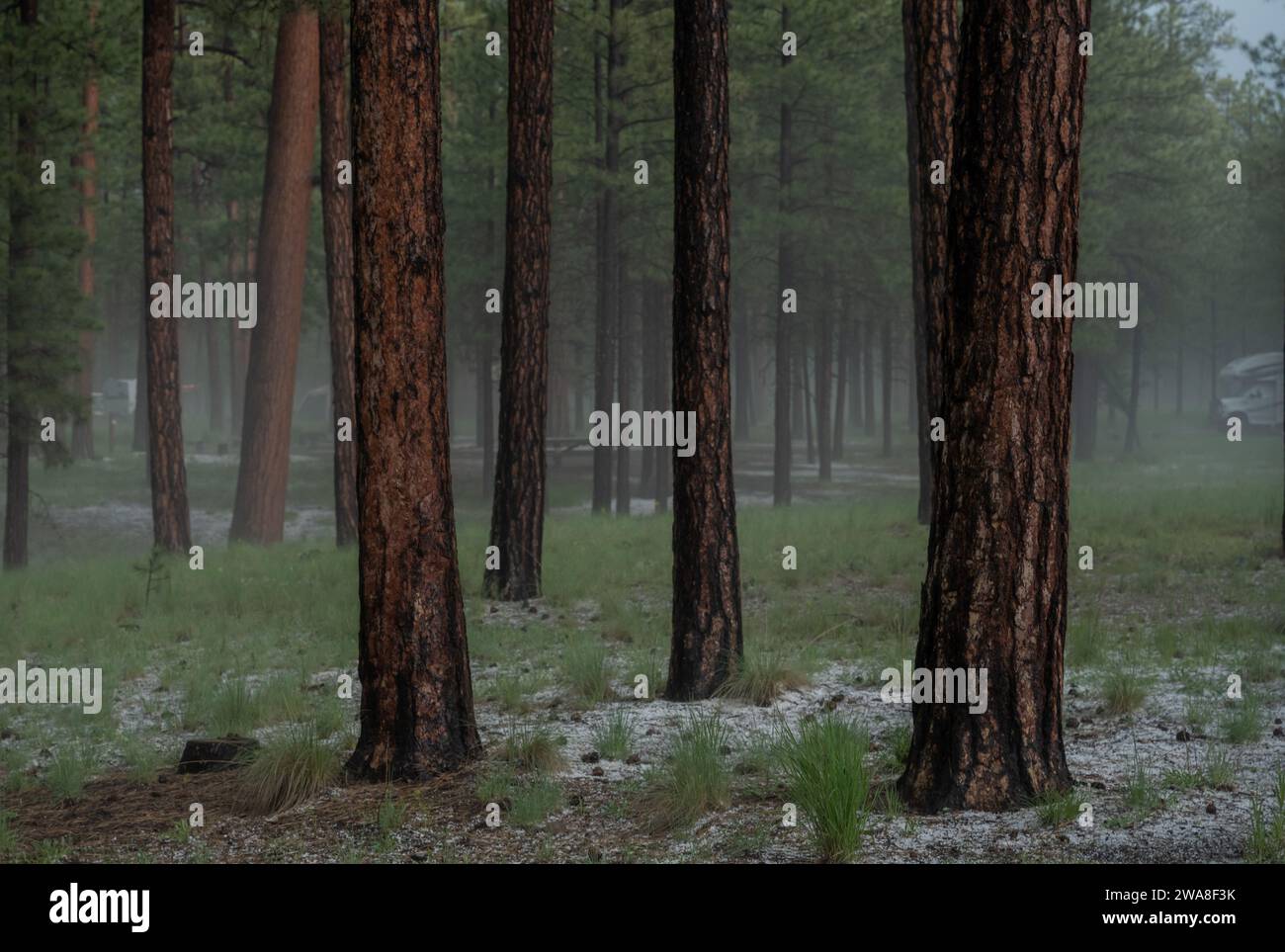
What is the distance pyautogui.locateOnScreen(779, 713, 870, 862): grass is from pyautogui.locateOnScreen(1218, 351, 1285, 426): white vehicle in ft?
167

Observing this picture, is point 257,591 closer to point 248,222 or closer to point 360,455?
point 360,455

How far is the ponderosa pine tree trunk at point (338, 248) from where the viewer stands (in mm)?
17891

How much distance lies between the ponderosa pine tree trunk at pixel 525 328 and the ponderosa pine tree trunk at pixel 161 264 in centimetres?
563

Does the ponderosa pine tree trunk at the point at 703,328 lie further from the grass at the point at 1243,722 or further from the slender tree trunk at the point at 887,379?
the slender tree trunk at the point at 887,379

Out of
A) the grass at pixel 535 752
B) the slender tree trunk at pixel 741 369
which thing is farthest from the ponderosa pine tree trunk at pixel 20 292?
→ the slender tree trunk at pixel 741 369

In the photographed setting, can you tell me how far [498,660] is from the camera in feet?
36.3

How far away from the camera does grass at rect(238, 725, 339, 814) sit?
6.73 meters

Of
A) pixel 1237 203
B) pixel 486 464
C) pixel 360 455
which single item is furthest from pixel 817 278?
pixel 360 455

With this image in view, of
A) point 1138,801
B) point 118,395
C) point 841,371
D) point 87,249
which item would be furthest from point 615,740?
point 118,395

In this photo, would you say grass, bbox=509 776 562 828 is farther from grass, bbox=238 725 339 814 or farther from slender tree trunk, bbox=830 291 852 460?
slender tree trunk, bbox=830 291 852 460

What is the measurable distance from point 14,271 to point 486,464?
1415 centimetres

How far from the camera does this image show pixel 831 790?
5723 mm

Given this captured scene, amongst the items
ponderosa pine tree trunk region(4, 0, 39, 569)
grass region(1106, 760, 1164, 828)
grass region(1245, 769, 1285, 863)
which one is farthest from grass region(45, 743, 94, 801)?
ponderosa pine tree trunk region(4, 0, 39, 569)

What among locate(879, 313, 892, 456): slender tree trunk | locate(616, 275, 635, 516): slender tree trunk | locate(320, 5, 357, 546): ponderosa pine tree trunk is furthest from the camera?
locate(879, 313, 892, 456): slender tree trunk
